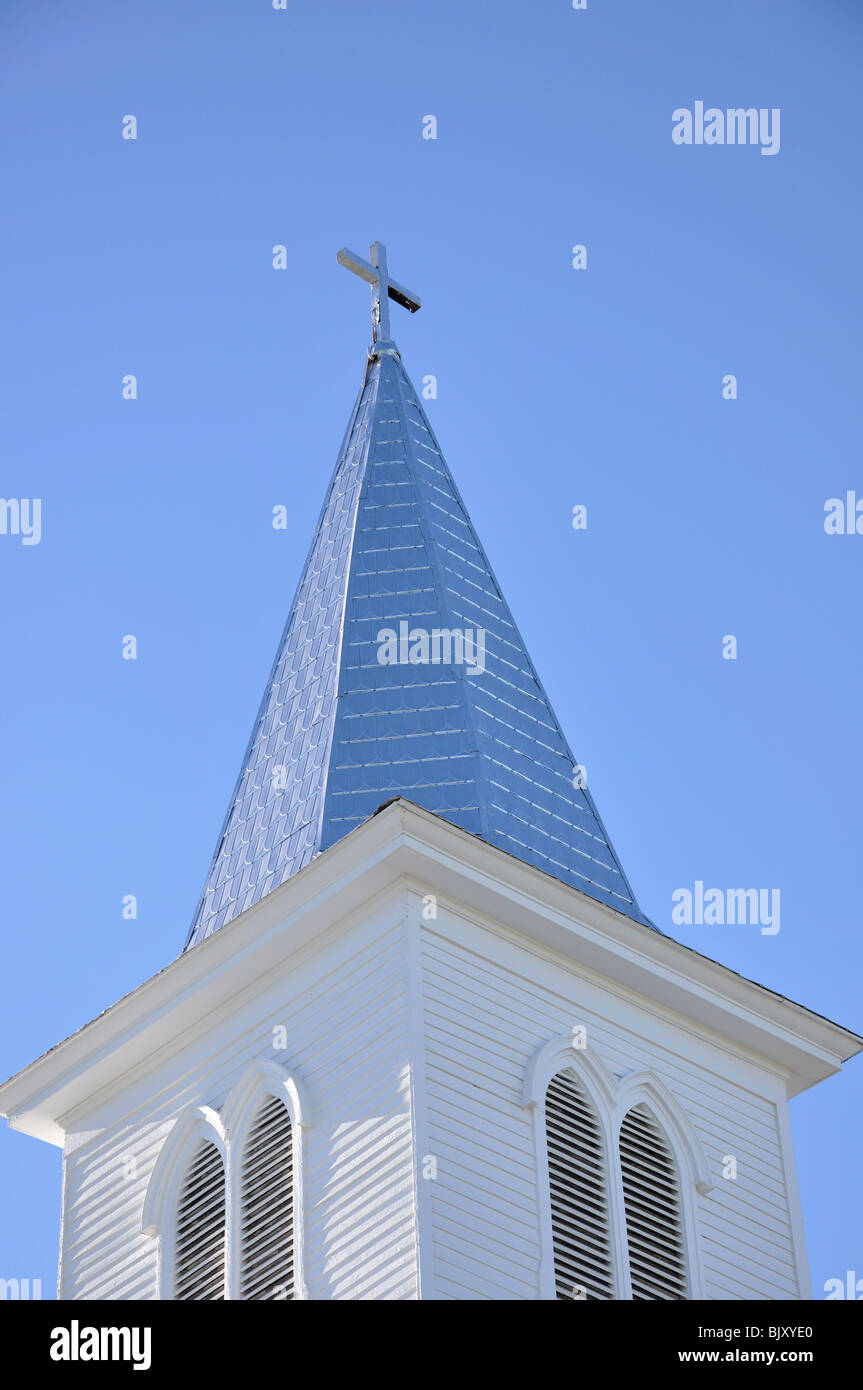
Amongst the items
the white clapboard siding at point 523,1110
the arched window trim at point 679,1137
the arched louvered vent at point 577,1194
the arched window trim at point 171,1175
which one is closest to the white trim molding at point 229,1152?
the arched window trim at point 171,1175

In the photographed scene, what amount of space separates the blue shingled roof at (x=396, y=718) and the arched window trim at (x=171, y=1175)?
2304 mm

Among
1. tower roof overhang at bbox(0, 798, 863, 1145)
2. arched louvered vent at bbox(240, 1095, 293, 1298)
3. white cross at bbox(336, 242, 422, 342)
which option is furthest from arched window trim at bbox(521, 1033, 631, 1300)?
white cross at bbox(336, 242, 422, 342)

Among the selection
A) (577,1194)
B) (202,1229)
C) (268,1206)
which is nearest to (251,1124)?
(268,1206)

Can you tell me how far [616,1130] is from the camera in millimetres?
25984

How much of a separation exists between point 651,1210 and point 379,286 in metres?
12.7

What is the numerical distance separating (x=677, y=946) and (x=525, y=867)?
1.73 metres

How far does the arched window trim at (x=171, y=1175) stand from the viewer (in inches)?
1030

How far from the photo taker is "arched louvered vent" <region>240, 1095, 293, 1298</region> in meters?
24.9

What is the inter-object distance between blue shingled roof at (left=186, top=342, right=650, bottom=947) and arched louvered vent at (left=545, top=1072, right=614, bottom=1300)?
2548 millimetres

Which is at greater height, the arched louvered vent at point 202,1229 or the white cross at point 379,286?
the white cross at point 379,286

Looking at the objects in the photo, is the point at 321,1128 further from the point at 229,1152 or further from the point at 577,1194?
the point at 577,1194

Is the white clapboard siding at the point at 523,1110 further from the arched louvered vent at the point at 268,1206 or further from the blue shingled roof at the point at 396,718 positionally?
the arched louvered vent at the point at 268,1206

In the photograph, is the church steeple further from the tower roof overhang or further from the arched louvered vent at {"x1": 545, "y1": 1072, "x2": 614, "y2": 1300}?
the arched louvered vent at {"x1": 545, "y1": 1072, "x2": 614, "y2": 1300}

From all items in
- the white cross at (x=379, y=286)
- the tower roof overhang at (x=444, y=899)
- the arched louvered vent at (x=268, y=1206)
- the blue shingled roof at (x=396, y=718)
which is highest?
the white cross at (x=379, y=286)
